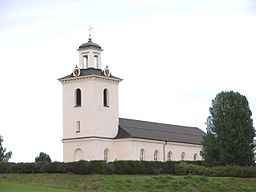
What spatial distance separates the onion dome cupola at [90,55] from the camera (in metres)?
75.5

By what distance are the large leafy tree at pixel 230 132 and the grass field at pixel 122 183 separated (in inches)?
297

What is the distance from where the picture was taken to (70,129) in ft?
248

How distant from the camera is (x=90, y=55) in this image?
7550cm

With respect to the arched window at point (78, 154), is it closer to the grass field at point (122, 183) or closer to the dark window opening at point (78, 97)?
the dark window opening at point (78, 97)

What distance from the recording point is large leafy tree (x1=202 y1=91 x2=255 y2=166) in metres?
68.6

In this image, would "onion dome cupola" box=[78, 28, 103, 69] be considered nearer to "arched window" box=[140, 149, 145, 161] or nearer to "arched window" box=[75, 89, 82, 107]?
"arched window" box=[75, 89, 82, 107]

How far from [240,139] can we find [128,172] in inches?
449

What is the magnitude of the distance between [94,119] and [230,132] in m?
13.8

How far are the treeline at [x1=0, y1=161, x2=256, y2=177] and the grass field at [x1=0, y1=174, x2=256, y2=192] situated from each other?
142 centimetres

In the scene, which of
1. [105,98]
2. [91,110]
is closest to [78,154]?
[91,110]

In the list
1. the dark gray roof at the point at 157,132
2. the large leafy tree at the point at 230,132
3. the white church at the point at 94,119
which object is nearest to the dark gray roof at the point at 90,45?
the white church at the point at 94,119

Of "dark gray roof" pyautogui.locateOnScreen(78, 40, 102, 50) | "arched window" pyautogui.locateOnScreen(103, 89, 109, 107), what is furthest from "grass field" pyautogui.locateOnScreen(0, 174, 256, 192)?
"dark gray roof" pyautogui.locateOnScreen(78, 40, 102, 50)

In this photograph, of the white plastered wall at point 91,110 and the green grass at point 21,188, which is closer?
the green grass at point 21,188

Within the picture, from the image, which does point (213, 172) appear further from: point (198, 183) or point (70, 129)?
point (70, 129)
